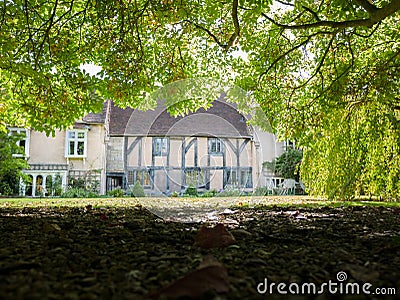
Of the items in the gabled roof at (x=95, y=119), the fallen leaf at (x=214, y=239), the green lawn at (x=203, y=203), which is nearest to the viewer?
the fallen leaf at (x=214, y=239)

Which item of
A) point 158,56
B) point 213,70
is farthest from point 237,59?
point 158,56

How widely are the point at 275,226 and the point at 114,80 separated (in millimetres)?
3014

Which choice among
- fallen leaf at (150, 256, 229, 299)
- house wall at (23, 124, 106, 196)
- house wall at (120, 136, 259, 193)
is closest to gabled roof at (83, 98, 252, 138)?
house wall at (120, 136, 259, 193)

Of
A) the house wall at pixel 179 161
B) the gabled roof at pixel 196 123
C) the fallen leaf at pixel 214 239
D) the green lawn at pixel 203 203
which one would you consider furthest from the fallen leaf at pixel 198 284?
the green lawn at pixel 203 203

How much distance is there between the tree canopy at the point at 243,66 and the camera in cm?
455

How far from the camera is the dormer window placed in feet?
56.3

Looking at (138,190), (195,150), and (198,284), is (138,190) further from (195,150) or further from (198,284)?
(195,150)

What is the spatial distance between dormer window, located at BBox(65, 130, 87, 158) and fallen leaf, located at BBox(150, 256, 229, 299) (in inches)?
667

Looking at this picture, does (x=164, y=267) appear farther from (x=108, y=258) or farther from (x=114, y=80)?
(x=114, y=80)

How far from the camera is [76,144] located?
680 inches

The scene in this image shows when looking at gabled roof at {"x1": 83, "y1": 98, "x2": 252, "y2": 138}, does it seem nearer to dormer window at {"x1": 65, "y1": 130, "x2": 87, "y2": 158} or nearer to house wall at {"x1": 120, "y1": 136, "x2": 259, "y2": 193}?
house wall at {"x1": 120, "y1": 136, "x2": 259, "y2": 193}

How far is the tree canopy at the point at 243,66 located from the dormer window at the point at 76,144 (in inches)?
424

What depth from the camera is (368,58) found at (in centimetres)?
604

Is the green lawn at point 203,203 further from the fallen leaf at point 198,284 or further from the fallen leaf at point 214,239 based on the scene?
the fallen leaf at point 198,284
